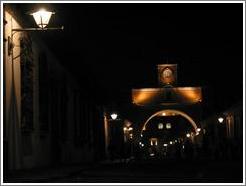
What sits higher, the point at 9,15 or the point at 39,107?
the point at 9,15

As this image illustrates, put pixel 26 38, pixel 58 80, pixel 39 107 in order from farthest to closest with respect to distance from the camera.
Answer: pixel 58 80, pixel 39 107, pixel 26 38

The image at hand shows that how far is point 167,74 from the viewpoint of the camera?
85375 millimetres

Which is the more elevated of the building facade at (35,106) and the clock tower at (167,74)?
the clock tower at (167,74)

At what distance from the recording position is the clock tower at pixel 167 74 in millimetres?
85125

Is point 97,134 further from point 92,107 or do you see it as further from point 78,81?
point 78,81

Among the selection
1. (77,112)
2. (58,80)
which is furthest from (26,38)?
(77,112)

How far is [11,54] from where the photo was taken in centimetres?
2159

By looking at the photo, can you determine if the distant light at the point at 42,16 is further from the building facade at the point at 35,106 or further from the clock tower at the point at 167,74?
the clock tower at the point at 167,74

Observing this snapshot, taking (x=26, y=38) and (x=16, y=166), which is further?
(x=26, y=38)

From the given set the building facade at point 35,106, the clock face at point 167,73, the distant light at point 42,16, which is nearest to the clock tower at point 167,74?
the clock face at point 167,73

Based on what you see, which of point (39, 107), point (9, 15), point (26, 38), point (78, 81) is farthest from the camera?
point (78, 81)

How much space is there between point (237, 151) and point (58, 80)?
637 inches

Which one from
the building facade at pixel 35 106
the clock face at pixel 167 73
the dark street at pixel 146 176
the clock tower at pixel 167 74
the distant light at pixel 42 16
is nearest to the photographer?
the dark street at pixel 146 176

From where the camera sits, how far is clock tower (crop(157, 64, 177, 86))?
85125 mm
